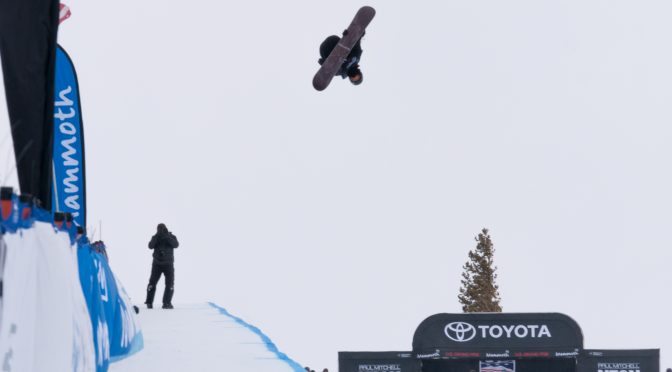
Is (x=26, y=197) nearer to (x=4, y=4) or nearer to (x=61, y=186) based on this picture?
(x=4, y=4)

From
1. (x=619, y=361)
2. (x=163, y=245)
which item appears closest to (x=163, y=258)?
(x=163, y=245)

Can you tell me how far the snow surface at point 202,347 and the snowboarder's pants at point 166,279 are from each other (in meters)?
0.76

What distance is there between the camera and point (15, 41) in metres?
7.14

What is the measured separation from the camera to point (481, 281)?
139 feet

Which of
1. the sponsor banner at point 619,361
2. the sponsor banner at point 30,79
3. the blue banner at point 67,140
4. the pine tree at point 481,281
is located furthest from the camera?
the pine tree at point 481,281

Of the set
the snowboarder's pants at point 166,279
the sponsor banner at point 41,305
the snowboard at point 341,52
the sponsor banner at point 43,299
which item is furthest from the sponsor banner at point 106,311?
the snowboarder's pants at point 166,279

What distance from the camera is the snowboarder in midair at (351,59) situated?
12.8 meters

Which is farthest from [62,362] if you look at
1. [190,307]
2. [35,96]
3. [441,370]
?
[441,370]

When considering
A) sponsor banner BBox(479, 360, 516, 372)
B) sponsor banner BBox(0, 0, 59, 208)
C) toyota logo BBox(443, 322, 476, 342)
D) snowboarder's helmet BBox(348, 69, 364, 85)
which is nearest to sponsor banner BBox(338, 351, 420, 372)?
toyota logo BBox(443, 322, 476, 342)

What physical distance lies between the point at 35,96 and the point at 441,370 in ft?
46.5

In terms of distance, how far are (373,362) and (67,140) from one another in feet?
34.2

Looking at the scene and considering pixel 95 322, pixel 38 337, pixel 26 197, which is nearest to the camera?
pixel 26 197

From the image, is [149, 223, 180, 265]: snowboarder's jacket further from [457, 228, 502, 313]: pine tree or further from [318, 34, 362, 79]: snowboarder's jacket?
[457, 228, 502, 313]: pine tree

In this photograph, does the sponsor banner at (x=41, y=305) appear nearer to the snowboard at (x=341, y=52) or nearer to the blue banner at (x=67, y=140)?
the blue banner at (x=67, y=140)
